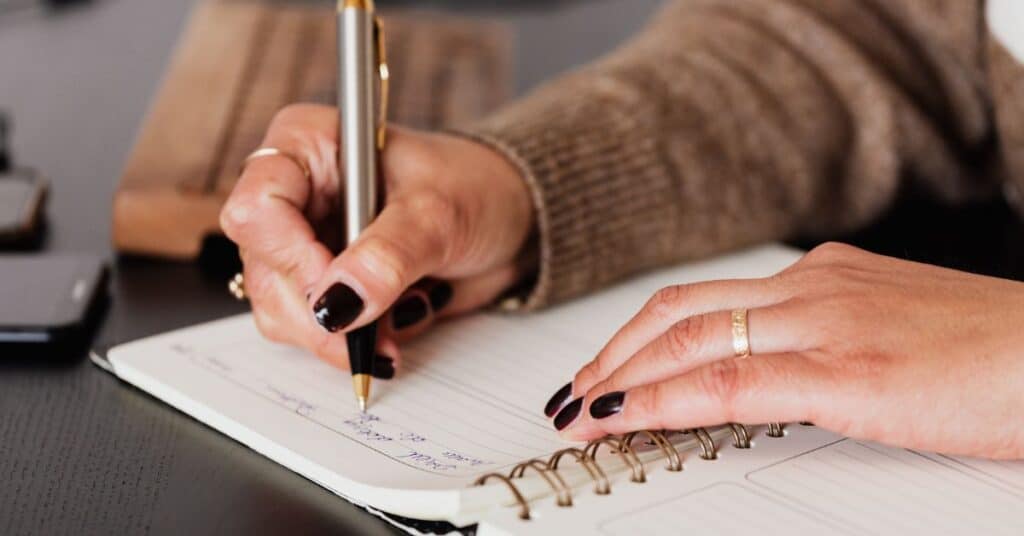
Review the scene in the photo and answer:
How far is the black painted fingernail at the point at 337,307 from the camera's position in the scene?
0.73 meters

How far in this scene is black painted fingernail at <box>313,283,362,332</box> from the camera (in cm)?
73

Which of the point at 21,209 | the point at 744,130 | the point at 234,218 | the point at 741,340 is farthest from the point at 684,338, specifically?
the point at 21,209

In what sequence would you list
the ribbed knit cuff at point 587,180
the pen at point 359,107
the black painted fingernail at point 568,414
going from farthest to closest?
1. the ribbed knit cuff at point 587,180
2. the pen at point 359,107
3. the black painted fingernail at point 568,414

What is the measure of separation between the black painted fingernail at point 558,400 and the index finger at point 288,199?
6.7 inches

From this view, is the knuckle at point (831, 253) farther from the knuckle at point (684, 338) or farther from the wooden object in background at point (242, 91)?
the wooden object in background at point (242, 91)

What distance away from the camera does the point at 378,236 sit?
764mm

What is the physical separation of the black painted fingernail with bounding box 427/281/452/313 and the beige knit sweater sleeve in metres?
0.06

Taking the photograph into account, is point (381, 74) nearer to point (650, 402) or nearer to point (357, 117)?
point (357, 117)

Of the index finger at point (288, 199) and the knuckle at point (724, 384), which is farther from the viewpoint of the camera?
the index finger at point (288, 199)

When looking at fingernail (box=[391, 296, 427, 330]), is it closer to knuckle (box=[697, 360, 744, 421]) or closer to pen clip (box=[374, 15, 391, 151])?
pen clip (box=[374, 15, 391, 151])

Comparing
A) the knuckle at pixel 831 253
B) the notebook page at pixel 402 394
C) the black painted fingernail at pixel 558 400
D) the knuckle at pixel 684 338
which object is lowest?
the notebook page at pixel 402 394

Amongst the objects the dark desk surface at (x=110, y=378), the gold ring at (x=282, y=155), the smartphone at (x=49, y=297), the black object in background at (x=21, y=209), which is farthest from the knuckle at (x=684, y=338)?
the black object in background at (x=21, y=209)

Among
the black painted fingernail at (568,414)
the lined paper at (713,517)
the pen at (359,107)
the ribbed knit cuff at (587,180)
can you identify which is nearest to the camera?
the lined paper at (713,517)

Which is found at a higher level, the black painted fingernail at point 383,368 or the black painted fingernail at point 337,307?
the black painted fingernail at point 337,307
